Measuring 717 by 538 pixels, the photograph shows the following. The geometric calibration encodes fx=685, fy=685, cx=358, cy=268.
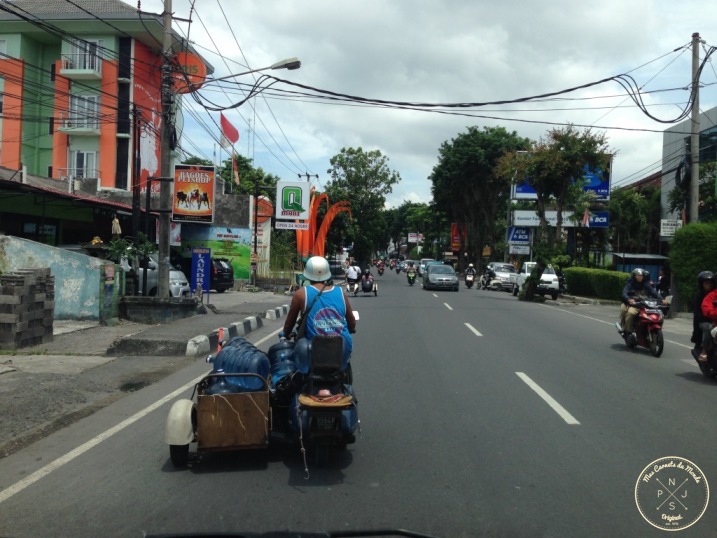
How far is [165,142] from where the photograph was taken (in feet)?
54.3

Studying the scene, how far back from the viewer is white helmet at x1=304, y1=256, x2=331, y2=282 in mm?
5789

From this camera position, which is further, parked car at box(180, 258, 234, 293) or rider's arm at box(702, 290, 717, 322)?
parked car at box(180, 258, 234, 293)

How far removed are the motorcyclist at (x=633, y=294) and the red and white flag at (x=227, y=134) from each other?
22.4 meters

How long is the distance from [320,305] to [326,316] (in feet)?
0.35

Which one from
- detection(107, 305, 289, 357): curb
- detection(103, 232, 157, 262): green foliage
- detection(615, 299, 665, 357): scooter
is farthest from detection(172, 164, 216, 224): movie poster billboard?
detection(615, 299, 665, 357): scooter

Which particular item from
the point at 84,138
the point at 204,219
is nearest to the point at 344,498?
the point at 204,219

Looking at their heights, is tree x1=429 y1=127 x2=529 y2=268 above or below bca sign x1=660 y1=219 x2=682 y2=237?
above

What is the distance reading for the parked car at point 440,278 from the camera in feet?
115

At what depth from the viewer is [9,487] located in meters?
5.15

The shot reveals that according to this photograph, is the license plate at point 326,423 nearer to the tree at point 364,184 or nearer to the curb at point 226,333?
the curb at point 226,333

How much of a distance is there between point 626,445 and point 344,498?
2.89 metres

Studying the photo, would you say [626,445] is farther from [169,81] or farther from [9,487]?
[169,81]

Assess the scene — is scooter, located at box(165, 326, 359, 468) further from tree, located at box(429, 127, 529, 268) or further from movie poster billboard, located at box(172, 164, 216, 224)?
tree, located at box(429, 127, 529, 268)

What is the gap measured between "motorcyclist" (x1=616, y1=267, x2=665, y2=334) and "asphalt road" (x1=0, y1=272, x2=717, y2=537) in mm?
2596
